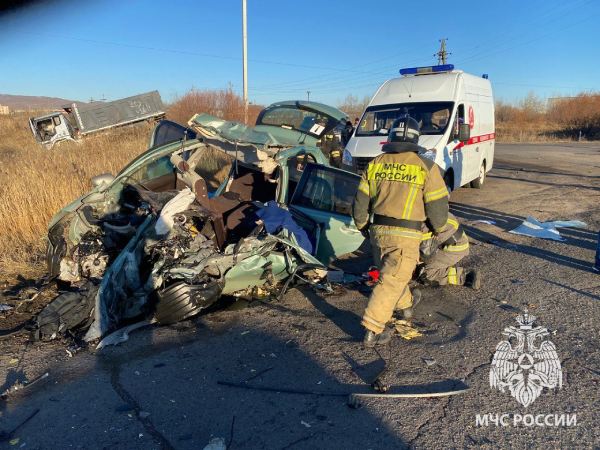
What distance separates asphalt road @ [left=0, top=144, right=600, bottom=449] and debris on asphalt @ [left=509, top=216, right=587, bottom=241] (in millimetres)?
1637

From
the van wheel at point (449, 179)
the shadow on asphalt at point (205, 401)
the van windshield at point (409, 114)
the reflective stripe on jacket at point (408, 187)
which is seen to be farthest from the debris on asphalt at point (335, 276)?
the van wheel at point (449, 179)

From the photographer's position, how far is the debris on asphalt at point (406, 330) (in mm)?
3965

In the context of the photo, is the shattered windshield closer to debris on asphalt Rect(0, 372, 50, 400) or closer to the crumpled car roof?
the crumpled car roof

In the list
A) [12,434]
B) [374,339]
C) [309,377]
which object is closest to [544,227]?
[374,339]

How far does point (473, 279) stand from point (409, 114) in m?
→ 4.94

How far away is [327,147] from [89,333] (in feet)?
21.4

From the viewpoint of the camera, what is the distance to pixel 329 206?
542cm

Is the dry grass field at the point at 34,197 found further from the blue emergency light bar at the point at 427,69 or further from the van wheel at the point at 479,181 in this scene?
the van wheel at the point at 479,181

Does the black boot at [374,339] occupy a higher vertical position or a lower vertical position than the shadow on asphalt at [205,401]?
higher

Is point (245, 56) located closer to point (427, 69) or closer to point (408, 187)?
point (427, 69)

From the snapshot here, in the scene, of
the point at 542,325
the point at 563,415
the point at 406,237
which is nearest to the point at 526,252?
the point at 542,325

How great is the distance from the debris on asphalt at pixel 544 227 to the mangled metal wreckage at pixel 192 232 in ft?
11.0

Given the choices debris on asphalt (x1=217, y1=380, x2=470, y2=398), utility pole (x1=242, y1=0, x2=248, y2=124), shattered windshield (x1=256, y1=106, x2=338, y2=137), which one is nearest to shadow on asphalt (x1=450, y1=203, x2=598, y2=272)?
shattered windshield (x1=256, y1=106, x2=338, y2=137)

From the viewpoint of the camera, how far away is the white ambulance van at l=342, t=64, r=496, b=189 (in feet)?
27.9
